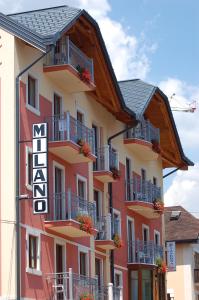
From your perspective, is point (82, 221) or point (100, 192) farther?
point (100, 192)

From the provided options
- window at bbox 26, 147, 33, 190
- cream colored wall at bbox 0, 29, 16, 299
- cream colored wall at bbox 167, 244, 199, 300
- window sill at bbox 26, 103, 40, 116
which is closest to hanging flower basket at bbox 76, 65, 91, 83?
window sill at bbox 26, 103, 40, 116

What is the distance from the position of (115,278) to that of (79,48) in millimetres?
10185

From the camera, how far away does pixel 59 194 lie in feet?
96.3

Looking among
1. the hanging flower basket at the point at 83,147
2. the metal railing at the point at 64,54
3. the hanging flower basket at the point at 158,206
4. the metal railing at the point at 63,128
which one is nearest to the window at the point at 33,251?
the metal railing at the point at 63,128

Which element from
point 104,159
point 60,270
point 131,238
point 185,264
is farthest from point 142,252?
point 185,264

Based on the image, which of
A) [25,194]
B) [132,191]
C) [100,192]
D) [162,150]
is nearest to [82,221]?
[25,194]

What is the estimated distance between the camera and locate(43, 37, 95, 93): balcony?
29438 millimetres

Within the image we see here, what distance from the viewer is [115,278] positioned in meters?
36.0

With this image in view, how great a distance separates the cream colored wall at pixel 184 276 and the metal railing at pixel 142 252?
16.6m

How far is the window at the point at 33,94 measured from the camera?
93.4 feet

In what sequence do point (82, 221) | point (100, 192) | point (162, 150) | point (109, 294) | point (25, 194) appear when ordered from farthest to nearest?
point (162, 150) → point (100, 192) → point (109, 294) → point (82, 221) → point (25, 194)

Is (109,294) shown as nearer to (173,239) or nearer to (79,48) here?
(79,48)

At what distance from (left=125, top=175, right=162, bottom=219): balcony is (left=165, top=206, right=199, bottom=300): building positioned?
53.7 ft

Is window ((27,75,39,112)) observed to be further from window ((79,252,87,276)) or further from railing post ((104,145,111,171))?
window ((79,252,87,276))
